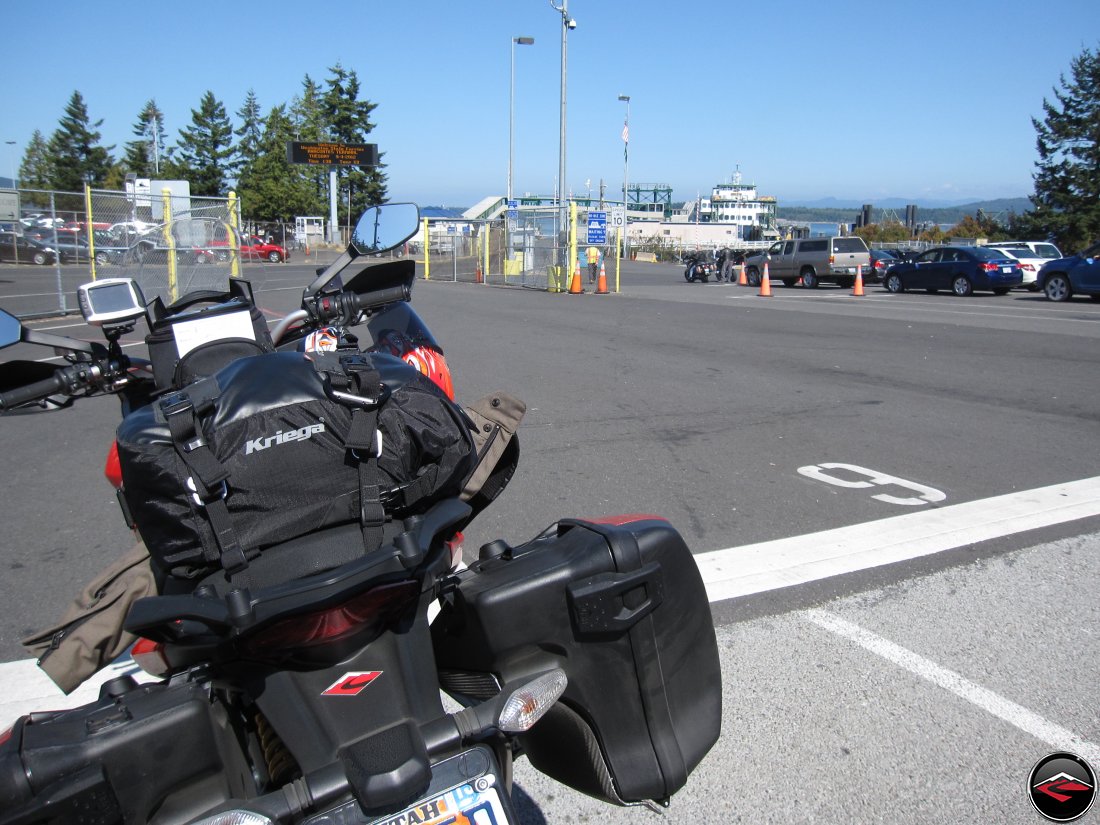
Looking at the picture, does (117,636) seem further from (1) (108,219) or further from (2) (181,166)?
(2) (181,166)

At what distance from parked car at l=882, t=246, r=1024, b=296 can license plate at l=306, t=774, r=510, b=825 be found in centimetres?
2711

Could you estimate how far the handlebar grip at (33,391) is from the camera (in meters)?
2.25

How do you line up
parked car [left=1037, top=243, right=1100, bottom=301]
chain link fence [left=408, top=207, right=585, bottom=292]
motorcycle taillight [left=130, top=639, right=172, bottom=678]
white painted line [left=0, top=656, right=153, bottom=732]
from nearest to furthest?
1. motorcycle taillight [left=130, top=639, right=172, bottom=678]
2. white painted line [left=0, top=656, right=153, bottom=732]
3. parked car [left=1037, top=243, right=1100, bottom=301]
4. chain link fence [left=408, top=207, right=585, bottom=292]

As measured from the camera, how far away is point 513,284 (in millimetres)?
31609

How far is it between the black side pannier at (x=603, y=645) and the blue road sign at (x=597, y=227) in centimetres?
2804

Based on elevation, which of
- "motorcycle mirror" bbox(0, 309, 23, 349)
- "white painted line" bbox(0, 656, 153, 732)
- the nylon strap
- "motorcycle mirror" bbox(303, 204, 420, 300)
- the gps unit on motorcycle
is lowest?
"white painted line" bbox(0, 656, 153, 732)

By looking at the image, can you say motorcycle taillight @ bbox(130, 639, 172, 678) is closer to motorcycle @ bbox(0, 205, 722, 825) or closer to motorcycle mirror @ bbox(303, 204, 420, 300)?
motorcycle @ bbox(0, 205, 722, 825)

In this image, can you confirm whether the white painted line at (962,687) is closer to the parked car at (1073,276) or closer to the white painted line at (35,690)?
the white painted line at (35,690)

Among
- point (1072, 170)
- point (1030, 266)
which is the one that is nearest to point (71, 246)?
point (1030, 266)

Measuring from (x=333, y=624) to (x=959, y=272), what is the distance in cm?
2776

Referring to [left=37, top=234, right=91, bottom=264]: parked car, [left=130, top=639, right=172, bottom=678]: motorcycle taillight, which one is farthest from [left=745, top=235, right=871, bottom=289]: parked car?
[left=130, top=639, right=172, bottom=678]: motorcycle taillight

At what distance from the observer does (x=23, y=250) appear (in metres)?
23.4

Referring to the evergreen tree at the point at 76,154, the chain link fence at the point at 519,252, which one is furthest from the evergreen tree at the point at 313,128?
the chain link fence at the point at 519,252

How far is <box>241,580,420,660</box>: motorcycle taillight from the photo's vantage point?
160cm
